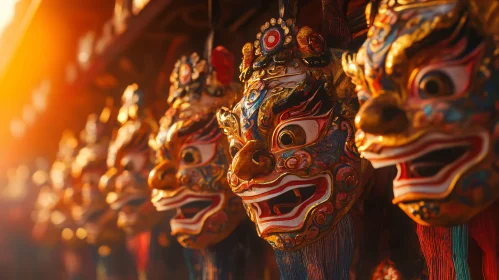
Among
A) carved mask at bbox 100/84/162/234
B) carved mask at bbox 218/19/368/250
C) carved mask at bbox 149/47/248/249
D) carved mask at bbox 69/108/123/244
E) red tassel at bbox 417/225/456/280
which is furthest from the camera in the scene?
carved mask at bbox 69/108/123/244

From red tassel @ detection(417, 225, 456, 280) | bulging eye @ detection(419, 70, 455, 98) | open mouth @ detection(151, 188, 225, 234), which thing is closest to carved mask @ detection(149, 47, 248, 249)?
open mouth @ detection(151, 188, 225, 234)

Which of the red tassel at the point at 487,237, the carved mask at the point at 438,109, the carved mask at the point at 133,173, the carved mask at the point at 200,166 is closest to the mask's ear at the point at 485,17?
the carved mask at the point at 438,109

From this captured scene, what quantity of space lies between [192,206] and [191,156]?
7 cm

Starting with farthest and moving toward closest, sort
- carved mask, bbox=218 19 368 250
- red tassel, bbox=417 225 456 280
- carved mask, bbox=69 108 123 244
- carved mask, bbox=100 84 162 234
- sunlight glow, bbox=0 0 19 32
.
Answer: sunlight glow, bbox=0 0 19 32, carved mask, bbox=69 108 123 244, carved mask, bbox=100 84 162 234, carved mask, bbox=218 19 368 250, red tassel, bbox=417 225 456 280

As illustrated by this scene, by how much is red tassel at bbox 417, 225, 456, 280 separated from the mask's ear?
216 millimetres

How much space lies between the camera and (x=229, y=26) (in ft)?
4.55

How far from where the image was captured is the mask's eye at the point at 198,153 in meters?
1.11

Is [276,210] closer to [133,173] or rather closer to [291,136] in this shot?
[291,136]

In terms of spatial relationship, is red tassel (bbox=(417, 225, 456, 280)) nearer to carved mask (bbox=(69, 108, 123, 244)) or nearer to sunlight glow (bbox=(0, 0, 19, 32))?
carved mask (bbox=(69, 108, 123, 244))

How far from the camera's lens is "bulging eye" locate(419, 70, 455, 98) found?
0.66 metres

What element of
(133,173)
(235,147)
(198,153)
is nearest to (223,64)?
(198,153)

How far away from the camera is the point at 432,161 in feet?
2.23

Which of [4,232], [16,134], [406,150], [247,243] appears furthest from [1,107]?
[406,150]

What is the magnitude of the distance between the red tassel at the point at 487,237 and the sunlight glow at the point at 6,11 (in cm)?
137
